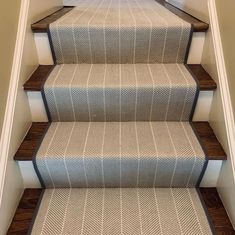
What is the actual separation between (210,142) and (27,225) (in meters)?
0.81

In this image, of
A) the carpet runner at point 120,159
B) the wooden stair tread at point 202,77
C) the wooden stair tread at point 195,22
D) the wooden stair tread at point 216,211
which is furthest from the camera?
the wooden stair tread at point 195,22

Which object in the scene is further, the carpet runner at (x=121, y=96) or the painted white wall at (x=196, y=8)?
the painted white wall at (x=196, y=8)

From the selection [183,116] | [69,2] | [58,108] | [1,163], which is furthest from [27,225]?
[69,2]

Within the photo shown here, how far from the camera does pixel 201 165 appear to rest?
1.00 meters

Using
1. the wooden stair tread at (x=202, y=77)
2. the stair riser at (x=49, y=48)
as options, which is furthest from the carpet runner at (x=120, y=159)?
the stair riser at (x=49, y=48)

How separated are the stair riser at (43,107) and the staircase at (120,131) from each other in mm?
23

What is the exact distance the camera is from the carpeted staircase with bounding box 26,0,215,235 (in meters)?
0.95

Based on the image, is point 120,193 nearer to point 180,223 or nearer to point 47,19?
point 180,223

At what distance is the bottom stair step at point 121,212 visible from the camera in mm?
904

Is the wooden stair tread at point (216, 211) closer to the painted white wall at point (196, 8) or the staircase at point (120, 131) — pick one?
the staircase at point (120, 131)

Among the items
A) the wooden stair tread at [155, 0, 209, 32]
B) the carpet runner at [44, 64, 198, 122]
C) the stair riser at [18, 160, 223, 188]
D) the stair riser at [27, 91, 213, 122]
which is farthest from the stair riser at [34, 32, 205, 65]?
the stair riser at [18, 160, 223, 188]

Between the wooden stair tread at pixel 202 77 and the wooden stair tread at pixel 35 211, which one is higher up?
the wooden stair tread at pixel 202 77

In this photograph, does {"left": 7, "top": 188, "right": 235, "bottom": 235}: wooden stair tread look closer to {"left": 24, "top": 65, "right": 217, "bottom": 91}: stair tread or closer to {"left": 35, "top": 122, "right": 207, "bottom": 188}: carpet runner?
{"left": 35, "top": 122, "right": 207, "bottom": 188}: carpet runner

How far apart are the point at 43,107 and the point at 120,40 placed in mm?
534
